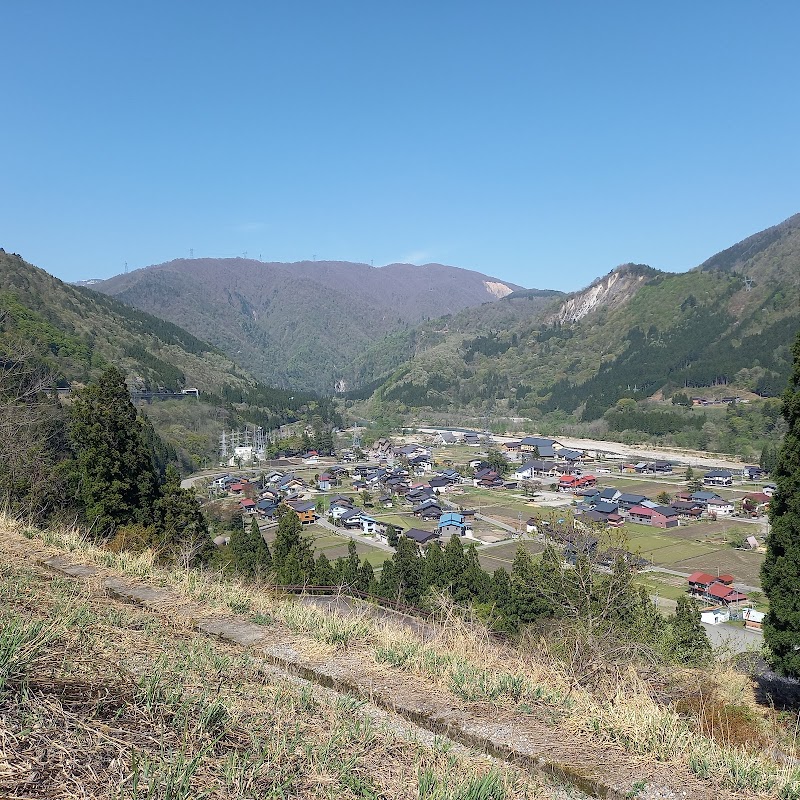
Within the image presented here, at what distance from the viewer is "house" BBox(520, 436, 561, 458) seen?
63.8 metres

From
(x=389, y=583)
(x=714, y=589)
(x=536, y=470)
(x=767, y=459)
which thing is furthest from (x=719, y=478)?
(x=389, y=583)

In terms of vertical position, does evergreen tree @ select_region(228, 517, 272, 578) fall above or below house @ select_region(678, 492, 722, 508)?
above

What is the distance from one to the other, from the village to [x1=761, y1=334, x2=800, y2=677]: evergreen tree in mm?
2407

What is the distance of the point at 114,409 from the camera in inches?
442

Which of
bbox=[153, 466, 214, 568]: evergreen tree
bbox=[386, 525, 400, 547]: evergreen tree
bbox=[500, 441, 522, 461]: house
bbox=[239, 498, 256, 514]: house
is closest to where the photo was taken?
bbox=[153, 466, 214, 568]: evergreen tree

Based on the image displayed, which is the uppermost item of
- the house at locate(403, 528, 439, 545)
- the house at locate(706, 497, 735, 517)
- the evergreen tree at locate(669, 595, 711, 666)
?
the evergreen tree at locate(669, 595, 711, 666)

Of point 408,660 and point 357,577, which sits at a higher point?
point 408,660

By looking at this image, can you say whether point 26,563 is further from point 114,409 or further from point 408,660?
point 114,409

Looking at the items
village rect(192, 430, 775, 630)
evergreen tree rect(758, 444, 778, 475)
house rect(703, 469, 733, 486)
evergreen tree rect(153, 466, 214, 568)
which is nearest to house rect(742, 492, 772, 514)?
village rect(192, 430, 775, 630)

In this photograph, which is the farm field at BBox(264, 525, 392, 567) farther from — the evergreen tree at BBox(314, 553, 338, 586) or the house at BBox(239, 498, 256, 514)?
the evergreen tree at BBox(314, 553, 338, 586)

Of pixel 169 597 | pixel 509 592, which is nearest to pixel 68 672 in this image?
pixel 169 597

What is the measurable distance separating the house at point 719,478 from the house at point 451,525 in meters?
23.0

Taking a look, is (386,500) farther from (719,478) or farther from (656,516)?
(719,478)

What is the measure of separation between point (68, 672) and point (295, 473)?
55.1 metres
